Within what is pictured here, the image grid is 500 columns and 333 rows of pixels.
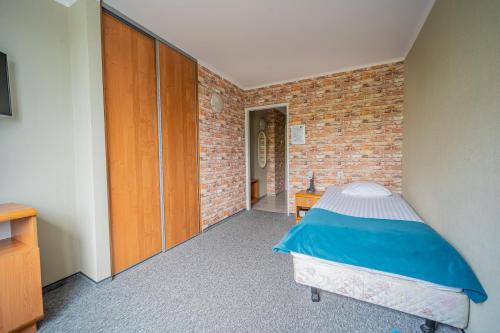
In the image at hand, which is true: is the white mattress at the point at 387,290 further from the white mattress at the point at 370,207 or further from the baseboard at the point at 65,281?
the baseboard at the point at 65,281

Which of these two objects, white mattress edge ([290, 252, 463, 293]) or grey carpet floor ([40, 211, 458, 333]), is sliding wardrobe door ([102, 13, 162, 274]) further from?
white mattress edge ([290, 252, 463, 293])

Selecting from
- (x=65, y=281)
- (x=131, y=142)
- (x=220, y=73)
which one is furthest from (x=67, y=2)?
(x=65, y=281)

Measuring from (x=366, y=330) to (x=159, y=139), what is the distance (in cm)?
263

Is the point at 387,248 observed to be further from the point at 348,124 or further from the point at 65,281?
the point at 65,281

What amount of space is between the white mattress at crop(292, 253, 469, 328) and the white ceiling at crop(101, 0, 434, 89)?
2339mm

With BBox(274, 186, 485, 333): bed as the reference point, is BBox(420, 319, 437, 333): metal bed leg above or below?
below

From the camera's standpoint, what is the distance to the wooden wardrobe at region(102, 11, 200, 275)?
6.49 feet

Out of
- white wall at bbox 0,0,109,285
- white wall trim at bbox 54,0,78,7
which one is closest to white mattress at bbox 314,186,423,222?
white wall at bbox 0,0,109,285

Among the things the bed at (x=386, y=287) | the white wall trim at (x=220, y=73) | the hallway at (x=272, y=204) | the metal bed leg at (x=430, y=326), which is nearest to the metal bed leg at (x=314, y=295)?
the bed at (x=386, y=287)

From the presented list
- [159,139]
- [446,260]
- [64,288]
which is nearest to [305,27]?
[159,139]

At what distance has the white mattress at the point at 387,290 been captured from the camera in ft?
4.01

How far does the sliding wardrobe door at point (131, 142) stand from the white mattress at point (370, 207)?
1.93 meters

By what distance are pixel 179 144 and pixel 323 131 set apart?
8.11ft

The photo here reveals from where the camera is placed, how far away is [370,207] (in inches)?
83.4
